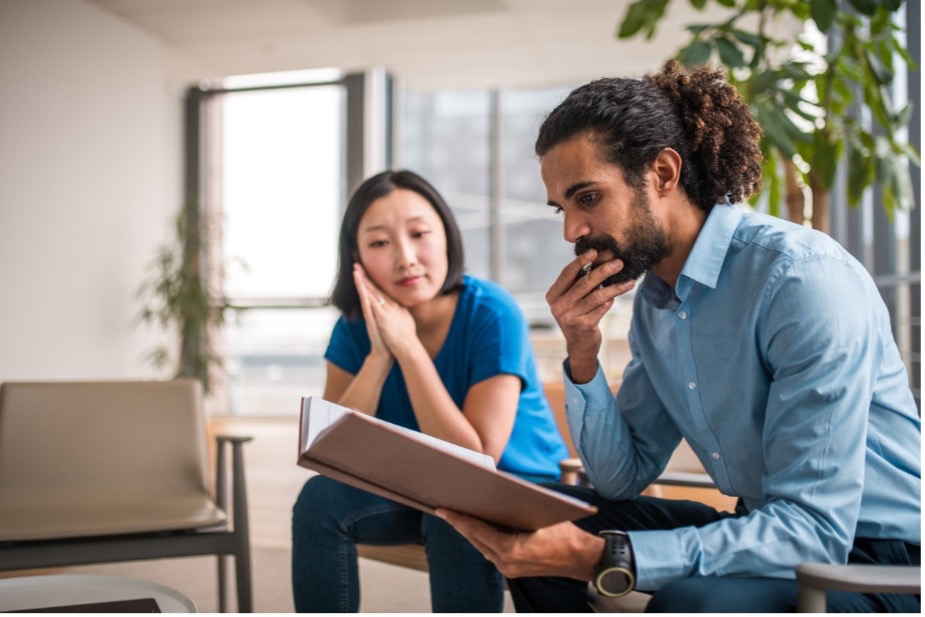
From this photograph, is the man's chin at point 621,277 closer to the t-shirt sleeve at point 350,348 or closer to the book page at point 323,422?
the book page at point 323,422

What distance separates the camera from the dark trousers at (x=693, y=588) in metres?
1.01

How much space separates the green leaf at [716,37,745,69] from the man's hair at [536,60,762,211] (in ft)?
3.65

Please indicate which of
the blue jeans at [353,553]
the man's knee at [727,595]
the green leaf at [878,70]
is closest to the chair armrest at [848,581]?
the man's knee at [727,595]

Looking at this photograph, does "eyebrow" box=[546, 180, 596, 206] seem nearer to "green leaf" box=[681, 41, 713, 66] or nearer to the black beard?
the black beard

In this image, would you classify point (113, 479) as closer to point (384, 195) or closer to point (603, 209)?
point (384, 195)

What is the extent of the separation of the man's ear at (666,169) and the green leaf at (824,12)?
1362mm

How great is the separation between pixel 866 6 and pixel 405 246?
59.0 inches

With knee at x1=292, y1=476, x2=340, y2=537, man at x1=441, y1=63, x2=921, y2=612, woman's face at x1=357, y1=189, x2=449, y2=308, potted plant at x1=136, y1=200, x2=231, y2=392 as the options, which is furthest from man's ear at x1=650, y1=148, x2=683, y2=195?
potted plant at x1=136, y1=200, x2=231, y2=392

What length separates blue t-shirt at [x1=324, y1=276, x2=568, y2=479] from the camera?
1.79 m

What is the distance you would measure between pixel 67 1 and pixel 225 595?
163 inches

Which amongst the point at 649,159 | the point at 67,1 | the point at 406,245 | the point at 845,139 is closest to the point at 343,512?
the point at 406,245

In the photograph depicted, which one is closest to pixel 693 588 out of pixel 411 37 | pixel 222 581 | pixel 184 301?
pixel 222 581

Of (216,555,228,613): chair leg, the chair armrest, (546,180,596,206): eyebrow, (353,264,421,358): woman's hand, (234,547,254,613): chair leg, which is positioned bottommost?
(216,555,228,613): chair leg

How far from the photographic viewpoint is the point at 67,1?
194 inches
